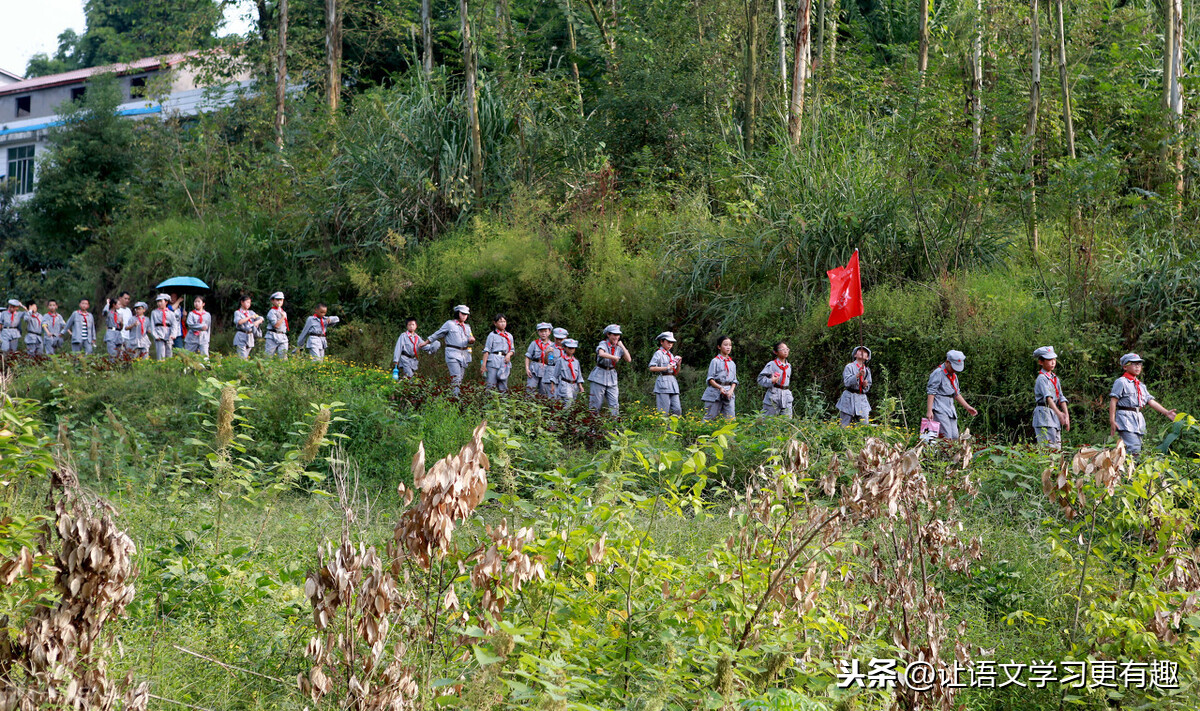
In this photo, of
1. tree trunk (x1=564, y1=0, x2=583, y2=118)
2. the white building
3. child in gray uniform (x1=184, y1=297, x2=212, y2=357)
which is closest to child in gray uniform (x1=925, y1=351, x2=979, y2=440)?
tree trunk (x1=564, y1=0, x2=583, y2=118)

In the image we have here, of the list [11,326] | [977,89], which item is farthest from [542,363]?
[11,326]

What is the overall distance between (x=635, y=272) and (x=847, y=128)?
3.98 meters

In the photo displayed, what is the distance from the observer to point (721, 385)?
13750mm

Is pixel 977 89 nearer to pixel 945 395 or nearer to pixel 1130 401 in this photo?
pixel 945 395

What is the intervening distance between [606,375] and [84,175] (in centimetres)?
2166

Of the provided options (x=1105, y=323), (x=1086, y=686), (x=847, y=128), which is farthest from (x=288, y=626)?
(x=847, y=128)

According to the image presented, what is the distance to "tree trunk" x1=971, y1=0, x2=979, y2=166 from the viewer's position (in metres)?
14.3

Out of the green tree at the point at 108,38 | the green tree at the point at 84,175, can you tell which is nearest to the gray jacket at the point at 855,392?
the green tree at the point at 84,175

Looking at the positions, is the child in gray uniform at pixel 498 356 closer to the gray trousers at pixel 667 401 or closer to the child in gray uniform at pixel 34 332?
the gray trousers at pixel 667 401

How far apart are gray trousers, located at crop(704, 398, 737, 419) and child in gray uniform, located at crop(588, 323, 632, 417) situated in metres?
1.25

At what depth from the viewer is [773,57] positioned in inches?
802

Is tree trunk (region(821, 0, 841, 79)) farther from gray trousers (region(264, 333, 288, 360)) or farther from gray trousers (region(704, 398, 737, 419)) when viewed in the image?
gray trousers (region(264, 333, 288, 360))

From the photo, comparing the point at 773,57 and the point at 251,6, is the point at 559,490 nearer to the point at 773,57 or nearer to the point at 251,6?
the point at 773,57

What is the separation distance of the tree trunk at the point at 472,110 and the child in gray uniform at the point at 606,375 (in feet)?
21.3
